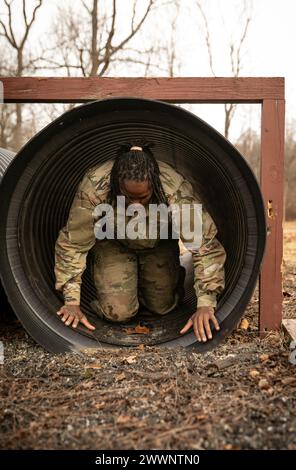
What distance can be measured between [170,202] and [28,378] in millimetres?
1595

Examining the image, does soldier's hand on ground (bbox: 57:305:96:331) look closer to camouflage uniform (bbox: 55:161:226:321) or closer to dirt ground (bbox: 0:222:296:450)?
camouflage uniform (bbox: 55:161:226:321)

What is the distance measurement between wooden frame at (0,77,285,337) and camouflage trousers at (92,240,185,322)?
1100 mm

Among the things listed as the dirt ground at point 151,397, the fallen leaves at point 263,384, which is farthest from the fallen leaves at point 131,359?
the fallen leaves at point 263,384

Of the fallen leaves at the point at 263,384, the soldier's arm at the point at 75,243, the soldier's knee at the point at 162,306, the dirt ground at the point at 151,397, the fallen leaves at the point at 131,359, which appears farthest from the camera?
the soldier's knee at the point at 162,306

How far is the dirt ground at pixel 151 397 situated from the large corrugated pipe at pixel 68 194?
27 centimetres

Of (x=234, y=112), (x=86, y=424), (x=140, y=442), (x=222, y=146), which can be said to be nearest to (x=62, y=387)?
(x=86, y=424)

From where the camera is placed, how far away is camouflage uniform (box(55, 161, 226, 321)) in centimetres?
367

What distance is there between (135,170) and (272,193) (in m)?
1.08

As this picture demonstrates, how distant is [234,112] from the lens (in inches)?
609

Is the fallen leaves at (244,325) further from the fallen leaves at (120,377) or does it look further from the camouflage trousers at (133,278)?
the fallen leaves at (120,377)

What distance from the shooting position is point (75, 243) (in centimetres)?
384

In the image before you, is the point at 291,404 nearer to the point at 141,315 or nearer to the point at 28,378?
the point at 28,378

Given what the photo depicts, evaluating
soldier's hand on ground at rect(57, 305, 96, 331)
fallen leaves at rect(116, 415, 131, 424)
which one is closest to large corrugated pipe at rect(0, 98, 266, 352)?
soldier's hand on ground at rect(57, 305, 96, 331)

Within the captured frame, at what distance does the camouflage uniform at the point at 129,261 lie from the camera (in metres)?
3.67
